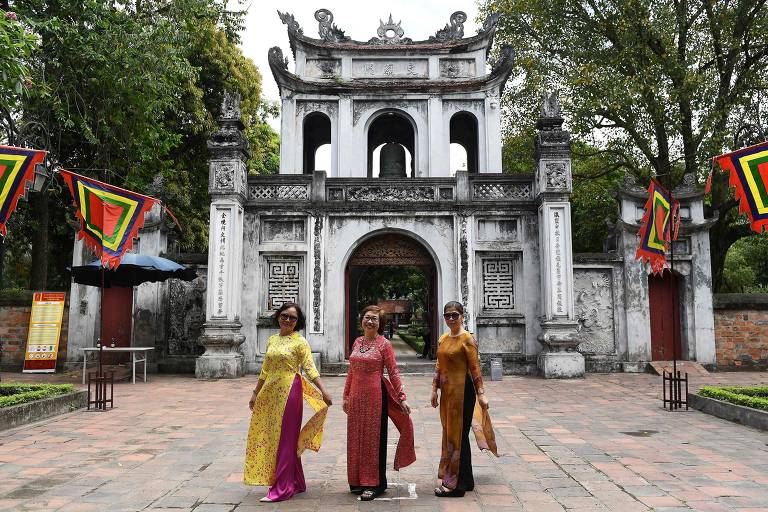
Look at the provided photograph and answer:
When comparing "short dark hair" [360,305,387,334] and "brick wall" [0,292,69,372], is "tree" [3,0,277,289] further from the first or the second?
"short dark hair" [360,305,387,334]

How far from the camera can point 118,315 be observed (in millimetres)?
13570

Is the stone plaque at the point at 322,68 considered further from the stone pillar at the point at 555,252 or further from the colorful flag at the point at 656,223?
the colorful flag at the point at 656,223

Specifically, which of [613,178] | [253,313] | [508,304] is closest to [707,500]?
[508,304]

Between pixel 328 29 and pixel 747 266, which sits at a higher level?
pixel 328 29

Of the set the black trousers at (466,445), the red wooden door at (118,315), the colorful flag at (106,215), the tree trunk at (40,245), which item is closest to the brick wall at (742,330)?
the black trousers at (466,445)

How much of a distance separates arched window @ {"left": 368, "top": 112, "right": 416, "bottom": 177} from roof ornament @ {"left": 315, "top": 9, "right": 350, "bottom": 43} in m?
2.49

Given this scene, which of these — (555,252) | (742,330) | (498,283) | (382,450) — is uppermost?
(555,252)

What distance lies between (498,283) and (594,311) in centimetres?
229

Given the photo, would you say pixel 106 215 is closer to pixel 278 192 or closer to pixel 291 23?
pixel 278 192

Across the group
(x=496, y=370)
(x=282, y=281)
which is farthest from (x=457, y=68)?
(x=496, y=370)

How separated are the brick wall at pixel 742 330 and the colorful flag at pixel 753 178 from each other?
620cm

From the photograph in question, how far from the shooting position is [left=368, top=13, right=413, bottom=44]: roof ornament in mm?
16312

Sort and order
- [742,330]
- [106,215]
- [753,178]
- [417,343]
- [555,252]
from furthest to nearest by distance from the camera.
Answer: [417,343], [742,330], [555,252], [106,215], [753,178]

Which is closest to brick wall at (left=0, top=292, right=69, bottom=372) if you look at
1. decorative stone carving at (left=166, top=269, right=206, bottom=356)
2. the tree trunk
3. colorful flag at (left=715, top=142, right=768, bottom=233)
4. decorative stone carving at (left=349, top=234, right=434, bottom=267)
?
the tree trunk
